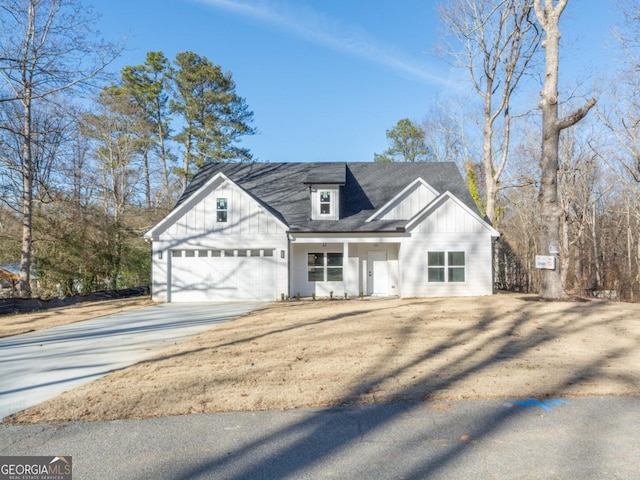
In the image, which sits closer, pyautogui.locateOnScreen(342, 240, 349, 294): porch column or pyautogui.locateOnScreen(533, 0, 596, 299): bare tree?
pyautogui.locateOnScreen(533, 0, 596, 299): bare tree

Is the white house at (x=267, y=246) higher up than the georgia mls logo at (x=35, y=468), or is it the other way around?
the white house at (x=267, y=246)

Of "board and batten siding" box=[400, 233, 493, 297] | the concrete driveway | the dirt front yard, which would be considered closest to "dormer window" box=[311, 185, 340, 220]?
"board and batten siding" box=[400, 233, 493, 297]

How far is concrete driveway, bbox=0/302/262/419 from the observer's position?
17.6 feet

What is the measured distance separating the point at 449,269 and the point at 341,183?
563cm

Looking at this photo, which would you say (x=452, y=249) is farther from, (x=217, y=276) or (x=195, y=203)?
(x=195, y=203)

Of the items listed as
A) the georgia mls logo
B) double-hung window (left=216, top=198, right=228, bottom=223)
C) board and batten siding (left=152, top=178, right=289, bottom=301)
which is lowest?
the georgia mls logo

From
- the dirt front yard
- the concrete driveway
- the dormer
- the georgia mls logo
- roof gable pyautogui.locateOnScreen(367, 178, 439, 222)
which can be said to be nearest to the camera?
the georgia mls logo

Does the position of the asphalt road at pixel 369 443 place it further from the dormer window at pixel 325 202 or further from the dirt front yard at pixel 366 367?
the dormer window at pixel 325 202

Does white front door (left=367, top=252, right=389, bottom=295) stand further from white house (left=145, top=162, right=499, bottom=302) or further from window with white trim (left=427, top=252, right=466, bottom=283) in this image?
window with white trim (left=427, top=252, right=466, bottom=283)

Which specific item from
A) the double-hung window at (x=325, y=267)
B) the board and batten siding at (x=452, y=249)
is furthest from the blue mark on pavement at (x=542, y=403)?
the double-hung window at (x=325, y=267)

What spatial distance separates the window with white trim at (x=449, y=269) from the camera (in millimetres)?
16812

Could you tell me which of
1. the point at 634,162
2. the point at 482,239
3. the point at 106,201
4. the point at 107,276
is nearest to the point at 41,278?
the point at 107,276

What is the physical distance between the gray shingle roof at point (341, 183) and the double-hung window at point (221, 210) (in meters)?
1.21

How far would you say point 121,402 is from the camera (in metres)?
4.57
